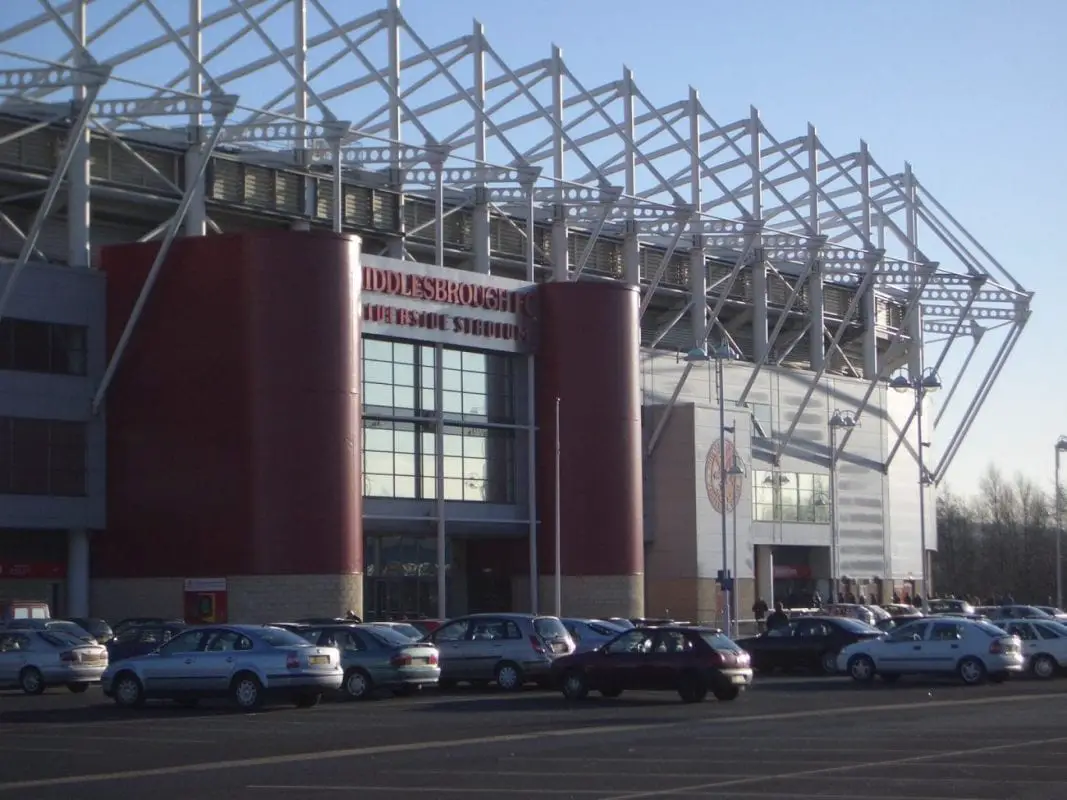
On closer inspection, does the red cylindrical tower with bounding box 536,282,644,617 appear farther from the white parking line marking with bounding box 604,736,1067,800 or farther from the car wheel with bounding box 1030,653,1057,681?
the white parking line marking with bounding box 604,736,1067,800

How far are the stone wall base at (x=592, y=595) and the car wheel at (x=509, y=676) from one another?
24.8 meters

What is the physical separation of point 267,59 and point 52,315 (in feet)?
44.8

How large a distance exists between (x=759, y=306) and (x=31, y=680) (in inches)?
2003

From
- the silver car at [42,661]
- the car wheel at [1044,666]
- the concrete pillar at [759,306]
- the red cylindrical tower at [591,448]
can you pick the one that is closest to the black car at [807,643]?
the car wheel at [1044,666]

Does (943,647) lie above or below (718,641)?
below

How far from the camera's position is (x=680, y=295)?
8038cm

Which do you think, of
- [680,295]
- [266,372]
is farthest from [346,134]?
[680,295]

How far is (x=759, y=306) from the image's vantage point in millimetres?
81062

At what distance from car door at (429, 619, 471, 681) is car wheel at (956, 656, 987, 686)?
1061cm

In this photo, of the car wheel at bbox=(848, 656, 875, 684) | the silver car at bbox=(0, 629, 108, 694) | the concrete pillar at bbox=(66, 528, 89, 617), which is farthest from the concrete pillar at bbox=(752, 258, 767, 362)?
the silver car at bbox=(0, 629, 108, 694)

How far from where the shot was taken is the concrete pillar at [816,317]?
84.6m

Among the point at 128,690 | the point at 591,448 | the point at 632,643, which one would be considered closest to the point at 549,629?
the point at 632,643

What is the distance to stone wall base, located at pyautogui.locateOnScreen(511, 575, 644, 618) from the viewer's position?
6156 cm

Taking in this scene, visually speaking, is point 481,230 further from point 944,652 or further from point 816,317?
point 944,652
